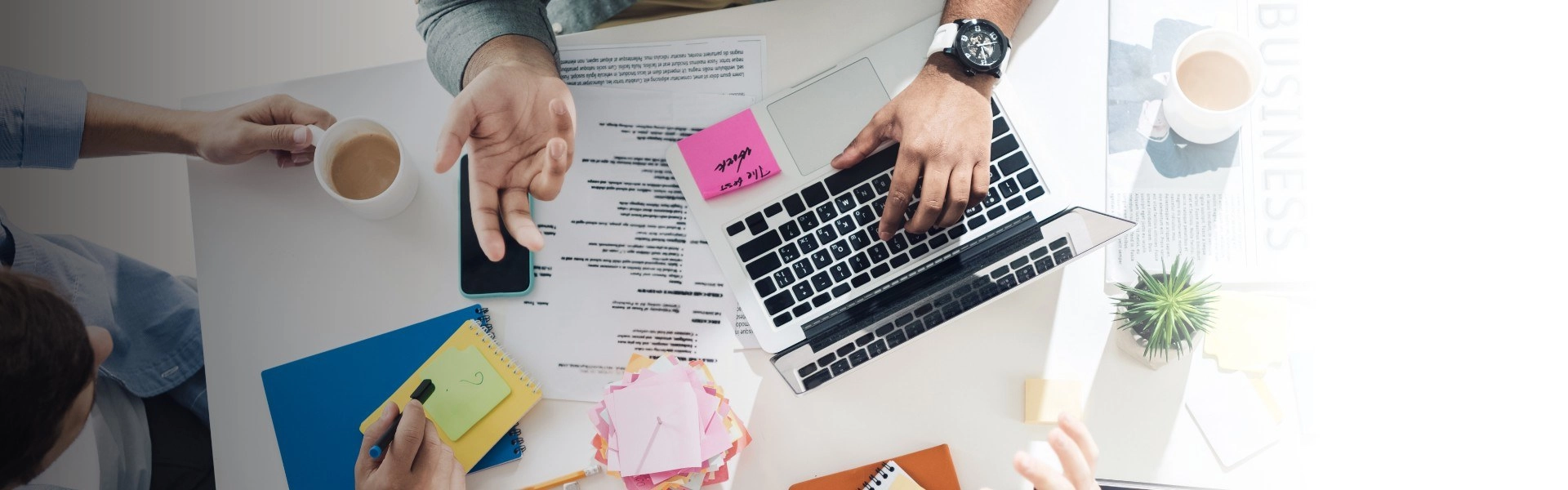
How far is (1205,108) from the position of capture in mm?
872

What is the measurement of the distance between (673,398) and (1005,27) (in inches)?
22.4

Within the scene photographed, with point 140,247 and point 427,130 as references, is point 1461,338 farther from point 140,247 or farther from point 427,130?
point 140,247

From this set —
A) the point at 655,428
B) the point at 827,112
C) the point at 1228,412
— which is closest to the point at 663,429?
the point at 655,428

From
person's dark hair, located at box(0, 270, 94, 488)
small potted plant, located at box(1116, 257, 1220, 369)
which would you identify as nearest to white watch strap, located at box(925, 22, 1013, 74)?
small potted plant, located at box(1116, 257, 1220, 369)

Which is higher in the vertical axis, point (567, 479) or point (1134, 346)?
point (567, 479)

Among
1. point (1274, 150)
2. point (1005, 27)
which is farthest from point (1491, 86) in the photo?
point (1005, 27)

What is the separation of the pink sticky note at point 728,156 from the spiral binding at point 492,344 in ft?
0.97

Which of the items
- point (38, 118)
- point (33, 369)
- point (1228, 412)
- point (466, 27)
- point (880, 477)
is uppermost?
point (38, 118)

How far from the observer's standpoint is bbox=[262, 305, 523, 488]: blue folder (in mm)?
924

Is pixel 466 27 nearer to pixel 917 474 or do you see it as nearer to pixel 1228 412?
pixel 917 474

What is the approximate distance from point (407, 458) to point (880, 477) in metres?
0.52

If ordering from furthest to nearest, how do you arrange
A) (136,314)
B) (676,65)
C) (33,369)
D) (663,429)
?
(136,314) → (676,65) → (663,429) → (33,369)

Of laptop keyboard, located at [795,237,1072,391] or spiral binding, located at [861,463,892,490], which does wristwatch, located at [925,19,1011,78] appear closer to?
laptop keyboard, located at [795,237,1072,391]

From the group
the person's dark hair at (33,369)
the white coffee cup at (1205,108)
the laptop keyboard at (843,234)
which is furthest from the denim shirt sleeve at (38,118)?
the white coffee cup at (1205,108)
